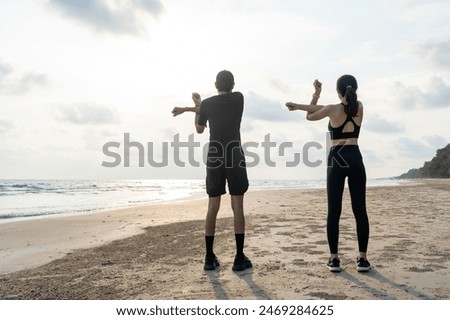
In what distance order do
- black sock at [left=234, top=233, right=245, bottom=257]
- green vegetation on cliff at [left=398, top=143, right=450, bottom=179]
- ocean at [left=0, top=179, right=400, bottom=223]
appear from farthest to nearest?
green vegetation on cliff at [left=398, top=143, right=450, bottom=179] → ocean at [left=0, top=179, right=400, bottom=223] → black sock at [left=234, top=233, right=245, bottom=257]

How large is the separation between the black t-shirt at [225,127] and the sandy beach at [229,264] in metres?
1.38

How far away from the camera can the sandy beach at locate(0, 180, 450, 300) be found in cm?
381

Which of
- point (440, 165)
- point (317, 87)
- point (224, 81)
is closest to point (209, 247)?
point (224, 81)

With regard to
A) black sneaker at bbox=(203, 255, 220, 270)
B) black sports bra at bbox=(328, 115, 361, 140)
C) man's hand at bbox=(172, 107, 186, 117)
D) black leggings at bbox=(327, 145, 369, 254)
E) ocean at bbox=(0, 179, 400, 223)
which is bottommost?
ocean at bbox=(0, 179, 400, 223)

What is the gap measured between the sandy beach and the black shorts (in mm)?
951

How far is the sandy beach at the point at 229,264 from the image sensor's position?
381 cm

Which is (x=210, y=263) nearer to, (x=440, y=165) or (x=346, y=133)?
(x=346, y=133)

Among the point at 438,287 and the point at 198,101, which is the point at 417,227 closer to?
the point at 438,287

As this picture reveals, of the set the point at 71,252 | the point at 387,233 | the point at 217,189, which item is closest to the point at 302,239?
the point at 387,233

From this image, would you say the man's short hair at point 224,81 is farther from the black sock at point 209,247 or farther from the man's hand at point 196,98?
the black sock at point 209,247

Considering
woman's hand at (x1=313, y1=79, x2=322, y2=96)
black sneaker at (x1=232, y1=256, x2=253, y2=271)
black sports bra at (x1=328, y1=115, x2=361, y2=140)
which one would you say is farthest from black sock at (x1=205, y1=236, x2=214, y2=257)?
woman's hand at (x1=313, y1=79, x2=322, y2=96)

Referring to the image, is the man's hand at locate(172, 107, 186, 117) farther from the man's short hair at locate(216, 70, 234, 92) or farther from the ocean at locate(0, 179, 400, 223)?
the ocean at locate(0, 179, 400, 223)

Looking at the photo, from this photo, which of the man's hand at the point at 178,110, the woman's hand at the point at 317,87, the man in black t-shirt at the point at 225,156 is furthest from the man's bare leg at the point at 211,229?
the woman's hand at the point at 317,87

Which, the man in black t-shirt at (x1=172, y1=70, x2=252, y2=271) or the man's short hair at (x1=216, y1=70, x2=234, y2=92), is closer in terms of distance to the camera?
the man in black t-shirt at (x1=172, y1=70, x2=252, y2=271)
